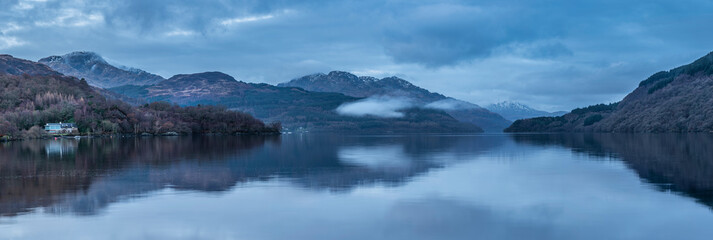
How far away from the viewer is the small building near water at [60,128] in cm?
14988

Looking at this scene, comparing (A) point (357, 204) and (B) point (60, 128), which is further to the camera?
(B) point (60, 128)

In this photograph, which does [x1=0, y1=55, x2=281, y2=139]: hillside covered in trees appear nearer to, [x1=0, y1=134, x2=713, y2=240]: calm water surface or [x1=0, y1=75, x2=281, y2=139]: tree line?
[x1=0, y1=75, x2=281, y2=139]: tree line

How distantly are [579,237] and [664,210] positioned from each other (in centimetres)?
687

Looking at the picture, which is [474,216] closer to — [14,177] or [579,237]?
[579,237]

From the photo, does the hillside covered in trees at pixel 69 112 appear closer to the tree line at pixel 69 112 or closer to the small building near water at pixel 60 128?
the tree line at pixel 69 112

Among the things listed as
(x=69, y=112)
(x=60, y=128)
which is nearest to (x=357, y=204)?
(x=60, y=128)

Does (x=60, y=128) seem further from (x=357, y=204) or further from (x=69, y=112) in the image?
(x=357, y=204)

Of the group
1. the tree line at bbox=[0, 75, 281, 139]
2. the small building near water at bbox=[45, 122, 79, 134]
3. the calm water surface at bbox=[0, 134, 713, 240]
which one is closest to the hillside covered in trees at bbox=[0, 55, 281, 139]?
the tree line at bbox=[0, 75, 281, 139]

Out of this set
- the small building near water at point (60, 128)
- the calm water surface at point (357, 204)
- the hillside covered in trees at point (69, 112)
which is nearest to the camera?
the calm water surface at point (357, 204)

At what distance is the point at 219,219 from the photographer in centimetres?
1873

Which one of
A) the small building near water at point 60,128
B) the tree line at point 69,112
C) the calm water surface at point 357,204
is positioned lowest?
the calm water surface at point 357,204

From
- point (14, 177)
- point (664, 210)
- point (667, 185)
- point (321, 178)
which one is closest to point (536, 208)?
point (664, 210)

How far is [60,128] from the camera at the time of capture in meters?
156

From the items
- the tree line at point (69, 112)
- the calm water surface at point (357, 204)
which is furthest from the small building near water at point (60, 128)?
the calm water surface at point (357, 204)
